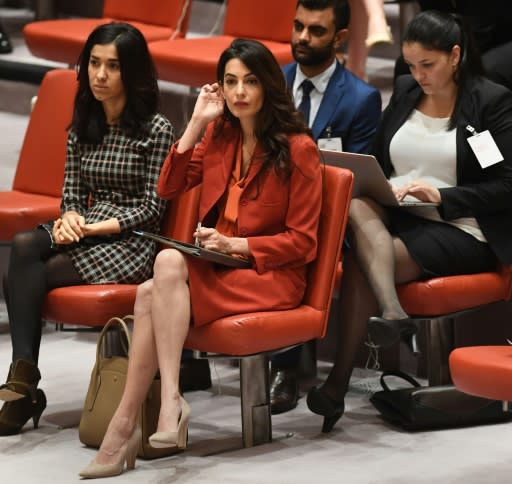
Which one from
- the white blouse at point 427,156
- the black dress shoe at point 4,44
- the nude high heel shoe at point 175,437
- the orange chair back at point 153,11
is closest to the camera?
the nude high heel shoe at point 175,437

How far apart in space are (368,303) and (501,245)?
0.43 meters

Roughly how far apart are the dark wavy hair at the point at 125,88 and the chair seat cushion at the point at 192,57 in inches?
58.7

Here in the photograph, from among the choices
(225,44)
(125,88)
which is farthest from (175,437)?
(225,44)

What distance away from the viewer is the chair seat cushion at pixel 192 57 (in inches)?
238

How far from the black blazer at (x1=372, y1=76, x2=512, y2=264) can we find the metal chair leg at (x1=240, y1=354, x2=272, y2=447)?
0.71 meters

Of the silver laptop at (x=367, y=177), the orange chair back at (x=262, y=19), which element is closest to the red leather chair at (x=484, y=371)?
the silver laptop at (x=367, y=177)

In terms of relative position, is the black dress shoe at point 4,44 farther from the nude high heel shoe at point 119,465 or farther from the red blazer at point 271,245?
the nude high heel shoe at point 119,465

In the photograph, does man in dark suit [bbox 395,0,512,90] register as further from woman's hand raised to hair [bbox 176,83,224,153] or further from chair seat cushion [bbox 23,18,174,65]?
chair seat cushion [bbox 23,18,174,65]

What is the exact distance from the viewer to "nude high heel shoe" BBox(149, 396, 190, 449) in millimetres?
3822

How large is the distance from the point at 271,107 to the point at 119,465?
1076 mm

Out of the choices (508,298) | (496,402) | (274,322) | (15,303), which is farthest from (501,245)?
(15,303)

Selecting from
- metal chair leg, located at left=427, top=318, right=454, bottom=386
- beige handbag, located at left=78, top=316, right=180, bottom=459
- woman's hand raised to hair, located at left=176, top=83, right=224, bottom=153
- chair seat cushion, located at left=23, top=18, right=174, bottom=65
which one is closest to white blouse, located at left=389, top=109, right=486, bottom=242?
metal chair leg, located at left=427, top=318, right=454, bottom=386

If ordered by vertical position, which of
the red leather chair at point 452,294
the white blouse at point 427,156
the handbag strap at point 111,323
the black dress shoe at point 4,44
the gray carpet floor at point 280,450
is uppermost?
the black dress shoe at point 4,44

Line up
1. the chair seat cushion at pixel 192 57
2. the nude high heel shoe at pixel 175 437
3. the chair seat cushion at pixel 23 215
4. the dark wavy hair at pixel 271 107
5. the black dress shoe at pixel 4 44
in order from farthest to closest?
the black dress shoe at pixel 4 44 < the chair seat cushion at pixel 192 57 < the chair seat cushion at pixel 23 215 < the dark wavy hair at pixel 271 107 < the nude high heel shoe at pixel 175 437
